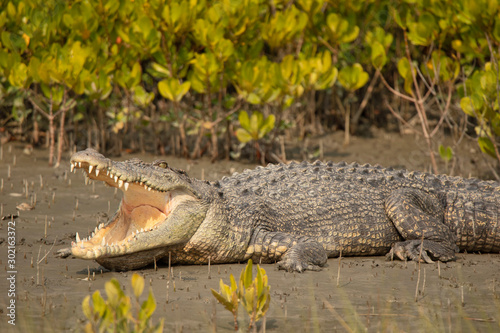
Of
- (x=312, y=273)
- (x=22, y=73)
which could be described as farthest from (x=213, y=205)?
(x=22, y=73)

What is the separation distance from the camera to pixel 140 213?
15.2 feet

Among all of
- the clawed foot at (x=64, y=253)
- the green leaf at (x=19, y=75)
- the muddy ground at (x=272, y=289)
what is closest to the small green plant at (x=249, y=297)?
the muddy ground at (x=272, y=289)

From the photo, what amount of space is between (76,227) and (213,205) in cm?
165

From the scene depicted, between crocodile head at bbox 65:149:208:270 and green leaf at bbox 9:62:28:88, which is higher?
green leaf at bbox 9:62:28:88

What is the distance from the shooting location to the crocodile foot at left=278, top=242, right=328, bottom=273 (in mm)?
4500

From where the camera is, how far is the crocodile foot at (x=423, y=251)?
4.96 metres

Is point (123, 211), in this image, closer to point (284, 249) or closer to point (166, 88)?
point (284, 249)

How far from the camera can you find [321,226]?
516cm

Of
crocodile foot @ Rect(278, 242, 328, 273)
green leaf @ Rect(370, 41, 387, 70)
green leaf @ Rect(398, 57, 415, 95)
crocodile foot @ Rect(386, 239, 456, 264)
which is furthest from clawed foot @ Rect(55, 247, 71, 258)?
green leaf @ Rect(370, 41, 387, 70)

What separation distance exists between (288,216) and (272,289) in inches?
49.0

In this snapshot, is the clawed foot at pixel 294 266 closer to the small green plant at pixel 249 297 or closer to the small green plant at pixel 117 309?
the small green plant at pixel 249 297

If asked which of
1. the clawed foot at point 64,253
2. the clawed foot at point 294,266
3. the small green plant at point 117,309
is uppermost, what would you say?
the clawed foot at point 64,253

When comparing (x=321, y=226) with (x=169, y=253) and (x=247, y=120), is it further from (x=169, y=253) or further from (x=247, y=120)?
(x=247, y=120)

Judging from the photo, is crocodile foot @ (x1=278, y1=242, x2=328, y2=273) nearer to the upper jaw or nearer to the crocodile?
the crocodile
